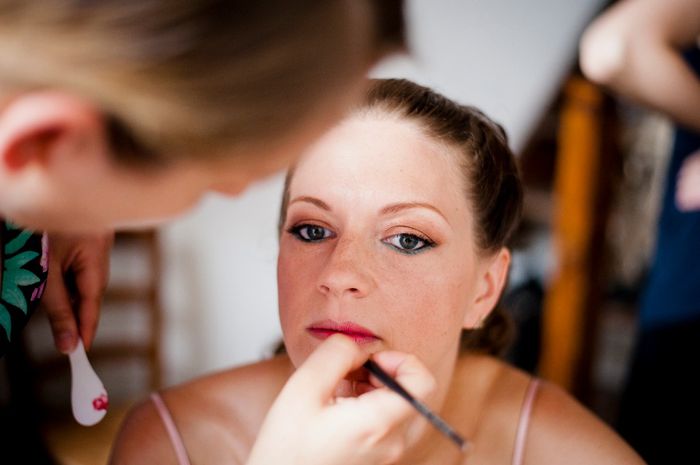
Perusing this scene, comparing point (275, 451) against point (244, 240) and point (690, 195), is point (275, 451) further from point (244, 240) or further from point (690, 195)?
point (244, 240)

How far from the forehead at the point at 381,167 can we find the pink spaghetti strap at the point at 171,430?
38 centimetres

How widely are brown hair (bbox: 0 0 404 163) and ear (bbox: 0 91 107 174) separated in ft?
0.03

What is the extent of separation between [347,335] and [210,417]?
0.33m

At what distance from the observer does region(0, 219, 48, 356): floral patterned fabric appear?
2.61 feet

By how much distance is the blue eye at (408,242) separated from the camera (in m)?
0.90

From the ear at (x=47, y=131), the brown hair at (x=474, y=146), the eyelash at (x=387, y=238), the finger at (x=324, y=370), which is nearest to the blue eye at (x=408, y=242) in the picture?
the eyelash at (x=387, y=238)

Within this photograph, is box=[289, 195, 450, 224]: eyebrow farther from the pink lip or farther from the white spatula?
the white spatula

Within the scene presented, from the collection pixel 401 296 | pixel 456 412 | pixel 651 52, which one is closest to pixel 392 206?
pixel 401 296

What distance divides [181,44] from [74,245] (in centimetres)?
54

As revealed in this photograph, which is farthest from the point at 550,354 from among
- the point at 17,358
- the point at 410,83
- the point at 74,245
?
the point at 17,358

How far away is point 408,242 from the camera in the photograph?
916 millimetres

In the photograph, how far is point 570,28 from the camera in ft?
5.33

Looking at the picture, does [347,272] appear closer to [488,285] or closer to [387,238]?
[387,238]

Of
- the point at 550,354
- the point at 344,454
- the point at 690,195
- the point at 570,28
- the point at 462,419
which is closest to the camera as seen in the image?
the point at 344,454
